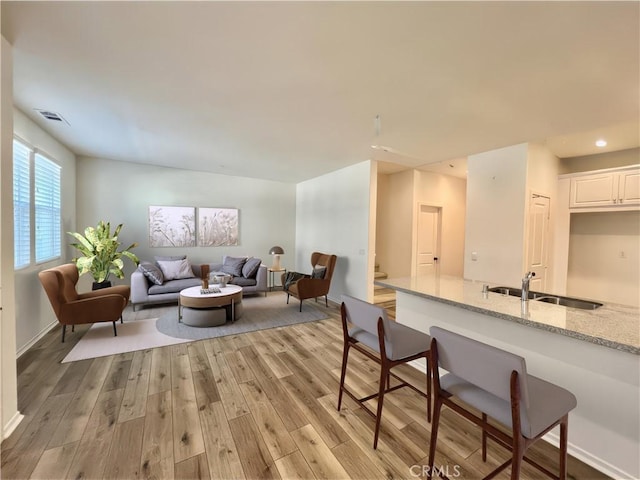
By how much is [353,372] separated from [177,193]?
204 inches

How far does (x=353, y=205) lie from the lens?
17.0 feet

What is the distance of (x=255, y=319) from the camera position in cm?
430

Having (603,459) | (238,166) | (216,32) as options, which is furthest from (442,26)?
(238,166)

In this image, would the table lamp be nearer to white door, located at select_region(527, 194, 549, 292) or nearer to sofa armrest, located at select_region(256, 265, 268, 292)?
sofa armrest, located at select_region(256, 265, 268, 292)

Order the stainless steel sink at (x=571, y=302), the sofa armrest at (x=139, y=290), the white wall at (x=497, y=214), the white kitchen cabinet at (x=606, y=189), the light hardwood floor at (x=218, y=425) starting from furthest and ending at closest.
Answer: the sofa armrest at (x=139, y=290)
the white wall at (x=497, y=214)
the white kitchen cabinet at (x=606, y=189)
the stainless steel sink at (x=571, y=302)
the light hardwood floor at (x=218, y=425)

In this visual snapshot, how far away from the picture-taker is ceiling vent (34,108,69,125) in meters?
3.02

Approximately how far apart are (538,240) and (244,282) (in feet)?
16.6

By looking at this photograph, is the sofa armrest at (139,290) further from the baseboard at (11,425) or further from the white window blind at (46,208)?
the baseboard at (11,425)

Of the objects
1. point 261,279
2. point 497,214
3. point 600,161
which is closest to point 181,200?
point 261,279

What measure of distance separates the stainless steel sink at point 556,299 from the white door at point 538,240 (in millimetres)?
1865

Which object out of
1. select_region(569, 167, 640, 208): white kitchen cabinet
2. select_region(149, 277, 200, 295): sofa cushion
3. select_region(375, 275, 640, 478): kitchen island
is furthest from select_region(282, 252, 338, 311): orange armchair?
select_region(569, 167, 640, 208): white kitchen cabinet

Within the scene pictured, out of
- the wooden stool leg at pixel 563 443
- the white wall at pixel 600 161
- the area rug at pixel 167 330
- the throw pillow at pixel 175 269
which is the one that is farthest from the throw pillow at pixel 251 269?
A: the white wall at pixel 600 161

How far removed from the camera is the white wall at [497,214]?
377 centimetres

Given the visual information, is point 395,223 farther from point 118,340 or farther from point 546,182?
point 118,340
